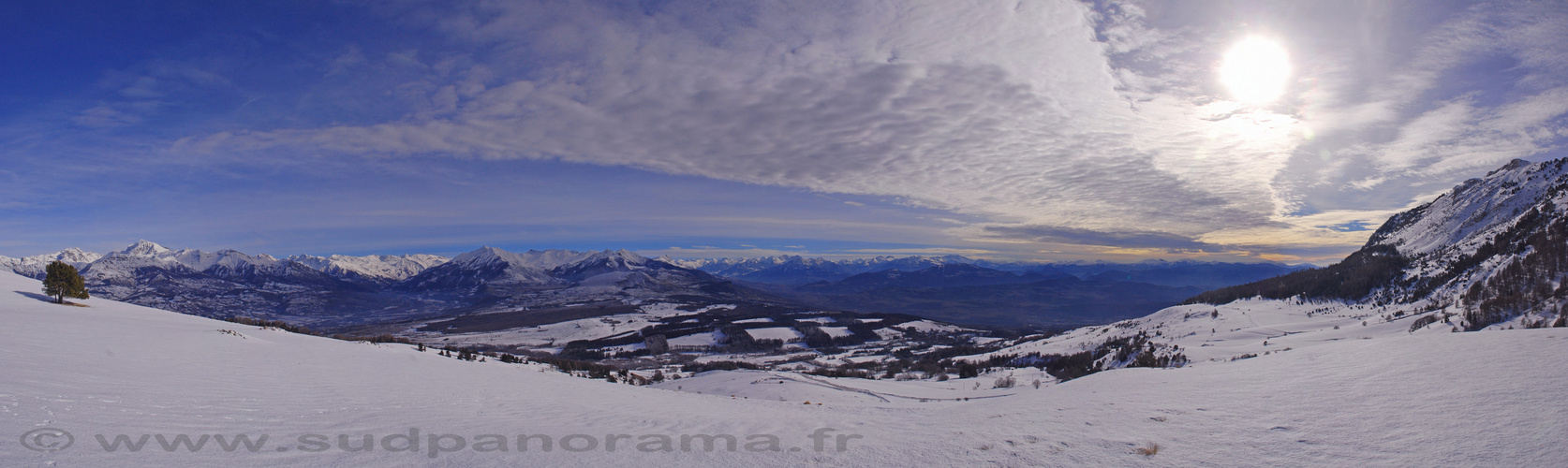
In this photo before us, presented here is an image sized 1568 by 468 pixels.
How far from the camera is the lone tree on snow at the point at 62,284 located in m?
17.7

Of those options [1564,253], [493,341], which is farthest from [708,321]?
[1564,253]

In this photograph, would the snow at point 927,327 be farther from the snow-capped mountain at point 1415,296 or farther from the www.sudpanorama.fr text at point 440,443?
the www.sudpanorama.fr text at point 440,443

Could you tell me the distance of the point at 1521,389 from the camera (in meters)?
4.22

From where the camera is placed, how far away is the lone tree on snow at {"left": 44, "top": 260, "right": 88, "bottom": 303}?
17.7 meters

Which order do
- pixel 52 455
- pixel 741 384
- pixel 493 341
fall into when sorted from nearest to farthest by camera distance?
pixel 52 455, pixel 741 384, pixel 493 341

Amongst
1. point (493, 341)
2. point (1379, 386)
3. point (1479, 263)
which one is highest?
point (1479, 263)

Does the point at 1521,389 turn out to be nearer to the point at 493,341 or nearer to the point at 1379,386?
the point at 1379,386

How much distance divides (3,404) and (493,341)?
371 ft

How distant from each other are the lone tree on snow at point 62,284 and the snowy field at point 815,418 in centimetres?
1311

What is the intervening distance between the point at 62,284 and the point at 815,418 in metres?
27.5

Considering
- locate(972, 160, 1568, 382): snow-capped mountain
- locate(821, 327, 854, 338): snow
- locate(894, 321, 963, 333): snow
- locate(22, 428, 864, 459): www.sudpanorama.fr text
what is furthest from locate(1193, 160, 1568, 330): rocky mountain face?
locate(894, 321, 963, 333): snow

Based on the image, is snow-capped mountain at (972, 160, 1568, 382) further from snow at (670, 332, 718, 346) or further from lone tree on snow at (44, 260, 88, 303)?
snow at (670, 332, 718, 346)

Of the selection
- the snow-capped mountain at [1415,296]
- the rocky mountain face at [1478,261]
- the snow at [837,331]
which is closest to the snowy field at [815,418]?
the snow-capped mountain at [1415,296]

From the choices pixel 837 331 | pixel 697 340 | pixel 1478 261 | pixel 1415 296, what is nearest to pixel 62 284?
pixel 1415 296
